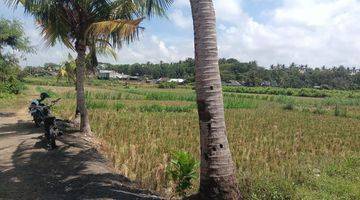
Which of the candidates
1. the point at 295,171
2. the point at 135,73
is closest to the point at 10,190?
the point at 295,171

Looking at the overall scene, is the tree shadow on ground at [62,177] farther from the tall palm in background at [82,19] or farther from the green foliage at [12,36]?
the green foliage at [12,36]

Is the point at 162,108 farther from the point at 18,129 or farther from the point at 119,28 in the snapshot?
the point at 119,28

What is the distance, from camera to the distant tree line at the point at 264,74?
120 metres

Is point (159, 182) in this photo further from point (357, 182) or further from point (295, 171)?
point (357, 182)

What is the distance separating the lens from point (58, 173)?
32.3 ft

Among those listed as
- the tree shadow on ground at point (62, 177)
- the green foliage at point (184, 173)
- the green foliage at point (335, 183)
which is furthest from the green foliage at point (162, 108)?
the green foliage at point (184, 173)

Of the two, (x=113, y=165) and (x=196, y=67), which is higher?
(x=196, y=67)

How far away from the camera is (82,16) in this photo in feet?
52.5

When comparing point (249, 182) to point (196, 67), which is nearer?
point (196, 67)

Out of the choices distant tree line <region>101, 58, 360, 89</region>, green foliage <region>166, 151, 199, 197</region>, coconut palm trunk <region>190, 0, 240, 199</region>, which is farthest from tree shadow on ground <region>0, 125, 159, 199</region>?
distant tree line <region>101, 58, 360, 89</region>

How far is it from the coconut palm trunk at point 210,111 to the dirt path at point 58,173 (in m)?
1.65

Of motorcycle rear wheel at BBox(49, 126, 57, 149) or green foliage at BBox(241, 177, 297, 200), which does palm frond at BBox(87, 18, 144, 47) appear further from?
green foliage at BBox(241, 177, 297, 200)

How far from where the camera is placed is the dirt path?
27.1ft

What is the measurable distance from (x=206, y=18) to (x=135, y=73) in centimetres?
15061
